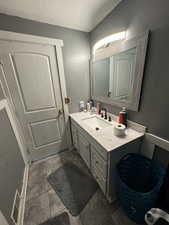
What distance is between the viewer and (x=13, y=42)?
126cm

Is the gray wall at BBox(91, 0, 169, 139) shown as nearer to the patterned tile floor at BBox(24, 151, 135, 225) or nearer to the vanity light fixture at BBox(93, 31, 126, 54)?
the vanity light fixture at BBox(93, 31, 126, 54)

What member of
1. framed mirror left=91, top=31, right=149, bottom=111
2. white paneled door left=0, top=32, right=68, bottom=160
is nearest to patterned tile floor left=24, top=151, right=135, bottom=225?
white paneled door left=0, top=32, right=68, bottom=160

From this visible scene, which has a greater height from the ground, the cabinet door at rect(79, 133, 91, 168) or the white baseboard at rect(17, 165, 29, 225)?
the cabinet door at rect(79, 133, 91, 168)

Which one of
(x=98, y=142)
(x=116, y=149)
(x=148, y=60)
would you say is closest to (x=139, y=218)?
(x=116, y=149)

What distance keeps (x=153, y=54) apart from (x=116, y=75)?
→ 49 centimetres

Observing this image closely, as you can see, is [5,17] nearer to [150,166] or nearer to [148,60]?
[148,60]

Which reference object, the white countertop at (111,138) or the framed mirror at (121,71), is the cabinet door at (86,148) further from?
the framed mirror at (121,71)

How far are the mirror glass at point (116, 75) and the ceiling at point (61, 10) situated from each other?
57 cm

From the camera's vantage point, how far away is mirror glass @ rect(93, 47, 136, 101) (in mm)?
1129

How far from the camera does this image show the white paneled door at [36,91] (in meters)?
1.32

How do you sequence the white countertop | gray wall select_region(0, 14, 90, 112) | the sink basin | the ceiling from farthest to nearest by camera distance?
the sink basin → gray wall select_region(0, 14, 90, 112) → the ceiling → the white countertop

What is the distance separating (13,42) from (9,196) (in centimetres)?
182

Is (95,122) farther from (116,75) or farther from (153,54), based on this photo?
(153,54)

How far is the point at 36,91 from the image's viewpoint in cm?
154
